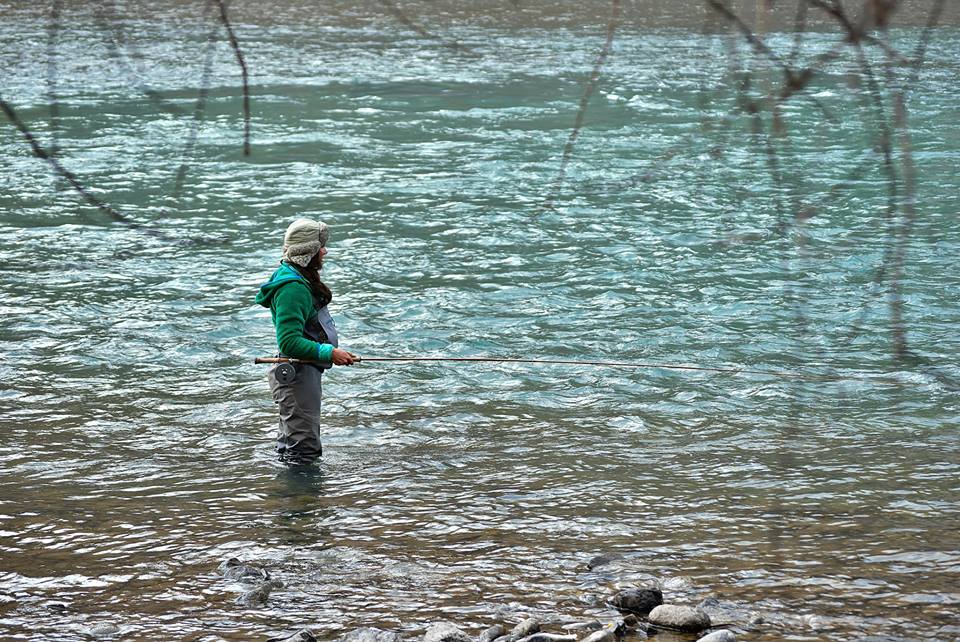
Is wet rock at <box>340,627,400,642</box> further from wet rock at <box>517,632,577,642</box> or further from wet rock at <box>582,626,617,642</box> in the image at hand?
wet rock at <box>582,626,617,642</box>

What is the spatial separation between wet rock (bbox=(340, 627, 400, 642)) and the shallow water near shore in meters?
0.14

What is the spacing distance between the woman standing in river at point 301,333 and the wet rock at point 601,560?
1712 millimetres

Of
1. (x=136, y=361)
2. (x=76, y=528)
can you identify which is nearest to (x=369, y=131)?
(x=136, y=361)

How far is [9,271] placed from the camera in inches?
478

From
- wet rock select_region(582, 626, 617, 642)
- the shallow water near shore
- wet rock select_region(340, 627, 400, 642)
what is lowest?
the shallow water near shore

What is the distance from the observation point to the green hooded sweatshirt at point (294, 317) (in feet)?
22.3

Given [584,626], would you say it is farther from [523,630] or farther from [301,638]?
[301,638]

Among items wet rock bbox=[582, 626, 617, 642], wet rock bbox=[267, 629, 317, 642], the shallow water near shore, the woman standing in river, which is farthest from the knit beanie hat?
wet rock bbox=[582, 626, 617, 642]

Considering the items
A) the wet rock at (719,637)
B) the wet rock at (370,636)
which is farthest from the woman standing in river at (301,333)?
the wet rock at (719,637)

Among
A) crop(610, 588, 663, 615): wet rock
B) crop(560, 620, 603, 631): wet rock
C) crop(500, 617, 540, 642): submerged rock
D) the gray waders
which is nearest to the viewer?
crop(500, 617, 540, 642): submerged rock

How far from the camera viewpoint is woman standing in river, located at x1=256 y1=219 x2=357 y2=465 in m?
6.82

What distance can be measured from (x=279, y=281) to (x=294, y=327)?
26 centimetres

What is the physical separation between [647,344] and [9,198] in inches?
339

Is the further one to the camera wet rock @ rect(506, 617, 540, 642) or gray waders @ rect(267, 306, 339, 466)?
gray waders @ rect(267, 306, 339, 466)
